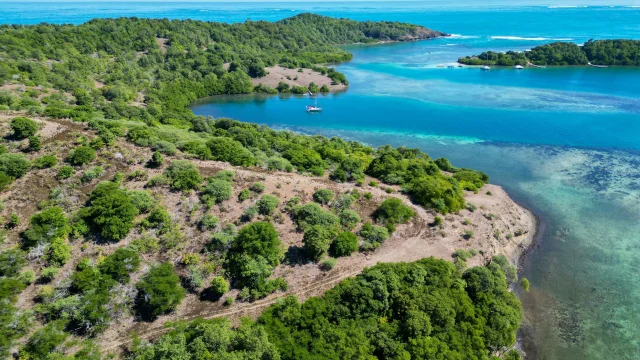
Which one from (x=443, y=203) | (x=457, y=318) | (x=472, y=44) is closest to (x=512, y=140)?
(x=443, y=203)

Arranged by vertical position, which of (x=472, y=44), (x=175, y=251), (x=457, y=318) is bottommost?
(x=457, y=318)

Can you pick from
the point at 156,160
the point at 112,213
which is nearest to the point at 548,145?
the point at 156,160

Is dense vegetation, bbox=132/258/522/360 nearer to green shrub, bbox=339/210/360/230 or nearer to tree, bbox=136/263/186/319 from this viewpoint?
tree, bbox=136/263/186/319

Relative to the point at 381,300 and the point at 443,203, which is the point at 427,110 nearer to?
the point at 443,203

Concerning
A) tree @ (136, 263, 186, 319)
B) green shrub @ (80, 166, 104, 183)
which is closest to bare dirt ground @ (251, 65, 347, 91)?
green shrub @ (80, 166, 104, 183)

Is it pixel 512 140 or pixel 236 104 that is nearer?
pixel 512 140

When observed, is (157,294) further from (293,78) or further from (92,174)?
(293,78)

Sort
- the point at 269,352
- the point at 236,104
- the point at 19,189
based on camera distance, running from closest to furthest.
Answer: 1. the point at 269,352
2. the point at 19,189
3. the point at 236,104

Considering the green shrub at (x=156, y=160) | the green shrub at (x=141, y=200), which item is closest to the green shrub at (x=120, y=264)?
the green shrub at (x=141, y=200)
